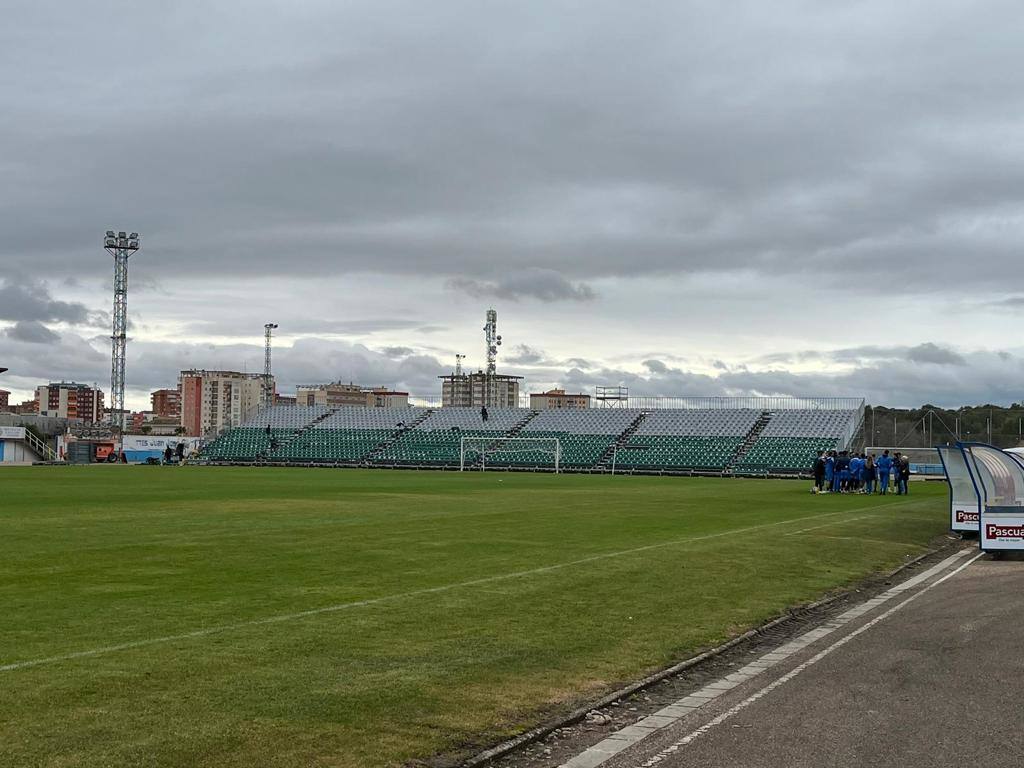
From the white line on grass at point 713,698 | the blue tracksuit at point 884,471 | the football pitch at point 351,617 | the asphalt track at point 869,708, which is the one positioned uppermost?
the blue tracksuit at point 884,471

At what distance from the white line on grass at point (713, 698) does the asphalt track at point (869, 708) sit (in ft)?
0.07

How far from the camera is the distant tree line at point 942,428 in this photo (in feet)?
246

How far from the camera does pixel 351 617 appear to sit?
12008 millimetres

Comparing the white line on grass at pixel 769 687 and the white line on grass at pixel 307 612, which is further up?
the white line on grass at pixel 307 612

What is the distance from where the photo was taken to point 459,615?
12281 millimetres

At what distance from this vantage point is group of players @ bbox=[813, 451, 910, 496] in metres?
44.3

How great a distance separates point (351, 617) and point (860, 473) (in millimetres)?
36562

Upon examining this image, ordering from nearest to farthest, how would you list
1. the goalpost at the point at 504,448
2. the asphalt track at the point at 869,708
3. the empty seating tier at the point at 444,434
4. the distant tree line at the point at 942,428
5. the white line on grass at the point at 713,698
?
the asphalt track at the point at 869,708, the white line on grass at the point at 713,698, the distant tree line at the point at 942,428, the goalpost at the point at 504,448, the empty seating tier at the point at 444,434


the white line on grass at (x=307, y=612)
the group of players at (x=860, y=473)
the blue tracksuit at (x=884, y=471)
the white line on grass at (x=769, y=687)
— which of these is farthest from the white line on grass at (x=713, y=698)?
the blue tracksuit at (x=884, y=471)

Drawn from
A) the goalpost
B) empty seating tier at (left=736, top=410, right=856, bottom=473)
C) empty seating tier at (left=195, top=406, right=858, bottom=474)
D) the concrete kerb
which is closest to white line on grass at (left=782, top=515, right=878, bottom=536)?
the concrete kerb

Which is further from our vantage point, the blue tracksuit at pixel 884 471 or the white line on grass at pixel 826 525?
the blue tracksuit at pixel 884 471

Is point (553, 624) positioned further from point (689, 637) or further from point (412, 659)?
point (412, 659)

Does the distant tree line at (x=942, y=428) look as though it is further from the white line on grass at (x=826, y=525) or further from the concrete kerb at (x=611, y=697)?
the concrete kerb at (x=611, y=697)

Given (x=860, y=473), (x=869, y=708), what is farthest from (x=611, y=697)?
(x=860, y=473)
